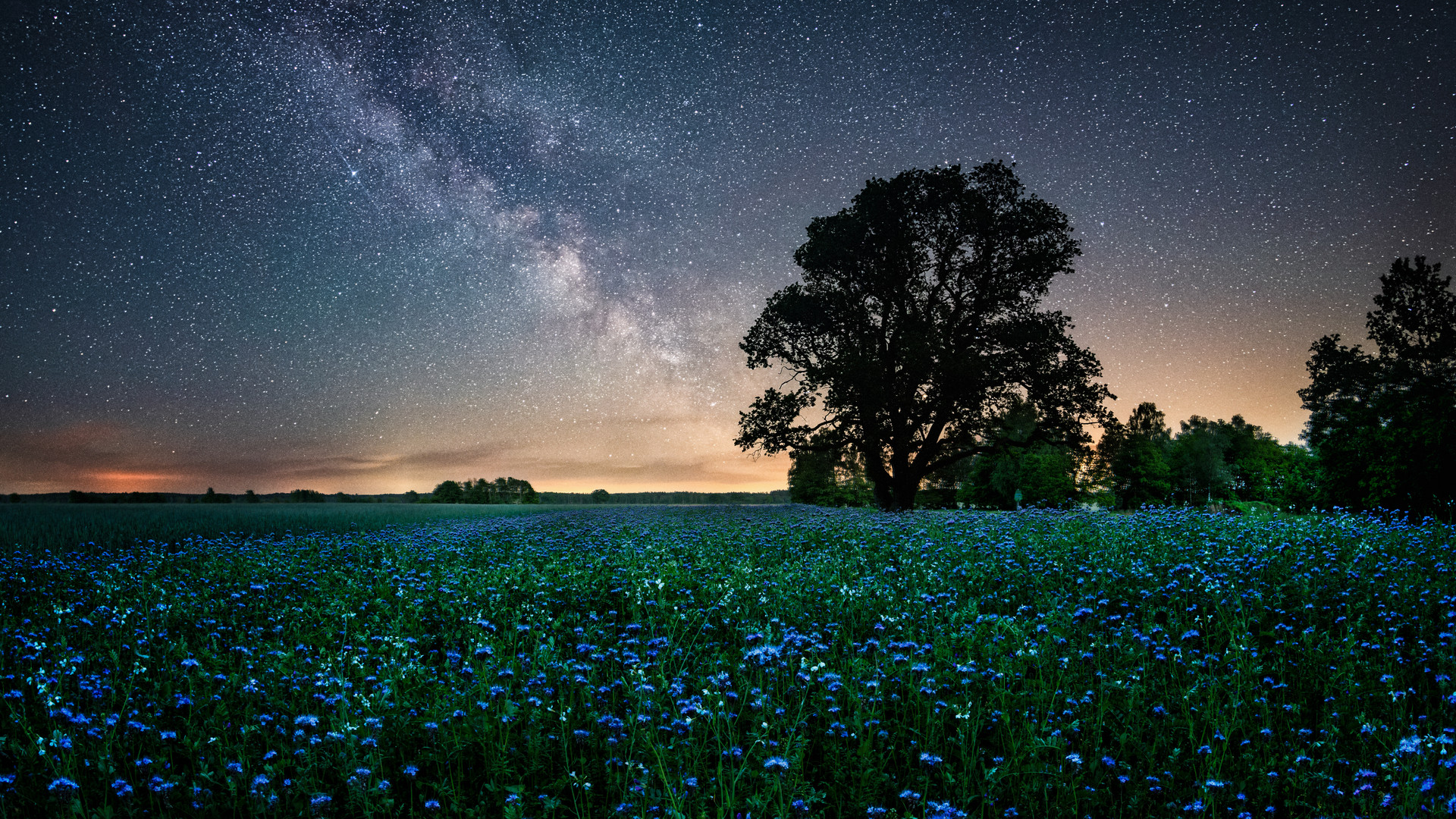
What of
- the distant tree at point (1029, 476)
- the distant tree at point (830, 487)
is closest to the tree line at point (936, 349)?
the distant tree at point (1029, 476)

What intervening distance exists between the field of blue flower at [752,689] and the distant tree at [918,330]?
46.9 feet

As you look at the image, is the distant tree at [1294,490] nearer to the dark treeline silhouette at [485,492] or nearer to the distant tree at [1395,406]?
the distant tree at [1395,406]

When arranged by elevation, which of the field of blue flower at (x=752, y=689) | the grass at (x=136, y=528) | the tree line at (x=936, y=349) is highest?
the tree line at (x=936, y=349)

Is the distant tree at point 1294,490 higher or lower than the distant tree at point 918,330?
lower

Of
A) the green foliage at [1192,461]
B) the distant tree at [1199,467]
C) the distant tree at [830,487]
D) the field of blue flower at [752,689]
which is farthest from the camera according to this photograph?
the distant tree at [1199,467]

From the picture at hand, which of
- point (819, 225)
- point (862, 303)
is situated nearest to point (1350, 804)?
point (862, 303)

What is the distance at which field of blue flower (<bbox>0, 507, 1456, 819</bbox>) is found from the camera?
357 cm

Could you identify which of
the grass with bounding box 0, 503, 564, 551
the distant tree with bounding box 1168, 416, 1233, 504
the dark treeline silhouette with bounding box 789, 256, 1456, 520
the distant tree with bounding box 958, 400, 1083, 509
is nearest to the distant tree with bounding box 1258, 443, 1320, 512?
the dark treeline silhouette with bounding box 789, 256, 1456, 520

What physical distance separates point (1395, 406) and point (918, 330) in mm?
13380

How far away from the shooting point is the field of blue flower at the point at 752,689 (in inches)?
141

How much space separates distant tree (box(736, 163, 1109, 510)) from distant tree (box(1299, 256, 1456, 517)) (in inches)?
257

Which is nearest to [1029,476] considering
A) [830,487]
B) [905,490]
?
[830,487]

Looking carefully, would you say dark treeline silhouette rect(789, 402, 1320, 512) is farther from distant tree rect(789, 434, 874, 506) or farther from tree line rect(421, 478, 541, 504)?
tree line rect(421, 478, 541, 504)

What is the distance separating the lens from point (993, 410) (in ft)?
78.1
